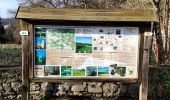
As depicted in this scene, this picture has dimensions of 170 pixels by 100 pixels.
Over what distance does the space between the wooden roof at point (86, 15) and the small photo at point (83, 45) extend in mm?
390

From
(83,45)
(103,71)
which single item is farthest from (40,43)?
(103,71)

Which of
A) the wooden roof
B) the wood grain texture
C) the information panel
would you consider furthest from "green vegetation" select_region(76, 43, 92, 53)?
the wood grain texture

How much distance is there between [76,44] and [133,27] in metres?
1.11

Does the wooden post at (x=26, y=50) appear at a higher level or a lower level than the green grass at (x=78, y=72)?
higher

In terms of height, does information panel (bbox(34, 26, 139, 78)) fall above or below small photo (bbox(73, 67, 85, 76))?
above

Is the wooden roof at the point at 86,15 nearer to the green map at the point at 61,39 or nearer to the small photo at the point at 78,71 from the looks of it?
the green map at the point at 61,39

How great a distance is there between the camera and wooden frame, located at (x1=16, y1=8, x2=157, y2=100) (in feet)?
21.7

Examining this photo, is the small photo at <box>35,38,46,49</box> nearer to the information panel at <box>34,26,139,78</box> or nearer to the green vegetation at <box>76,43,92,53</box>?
the information panel at <box>34,26,139,78</box>

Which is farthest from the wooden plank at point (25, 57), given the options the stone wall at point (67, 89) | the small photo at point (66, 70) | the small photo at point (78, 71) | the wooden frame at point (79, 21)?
the stone wall at point (67, 89)

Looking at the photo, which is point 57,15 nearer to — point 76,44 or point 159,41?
point 76,44

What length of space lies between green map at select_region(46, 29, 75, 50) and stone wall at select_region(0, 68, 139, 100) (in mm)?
1839

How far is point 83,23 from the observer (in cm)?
679

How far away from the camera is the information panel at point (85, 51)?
6762mm

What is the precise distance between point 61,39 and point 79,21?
0.47 m
